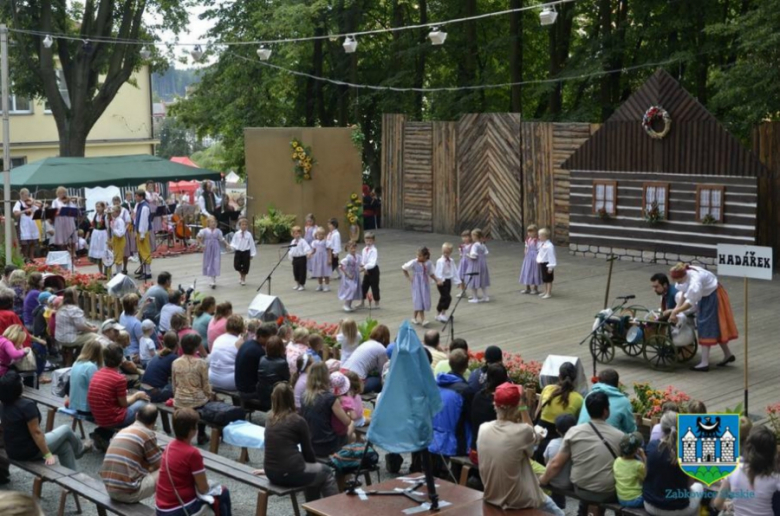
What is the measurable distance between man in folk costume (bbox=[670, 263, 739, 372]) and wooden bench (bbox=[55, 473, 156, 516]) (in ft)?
28.0

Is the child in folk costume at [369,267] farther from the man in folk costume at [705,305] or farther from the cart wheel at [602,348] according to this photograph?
the man in folk costume at [705,305]

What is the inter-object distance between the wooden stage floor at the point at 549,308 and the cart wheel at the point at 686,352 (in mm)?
163

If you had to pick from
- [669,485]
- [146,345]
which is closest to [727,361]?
[669,485]

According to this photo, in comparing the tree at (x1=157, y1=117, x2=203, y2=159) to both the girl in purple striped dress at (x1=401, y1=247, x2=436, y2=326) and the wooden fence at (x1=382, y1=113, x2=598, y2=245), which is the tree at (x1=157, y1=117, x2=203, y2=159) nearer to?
the wooden fence at (x1=382, y1=113, x2=598, y2=245)

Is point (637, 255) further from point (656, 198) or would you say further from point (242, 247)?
point (242, 247)

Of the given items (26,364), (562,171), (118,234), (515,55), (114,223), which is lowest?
(26,364)

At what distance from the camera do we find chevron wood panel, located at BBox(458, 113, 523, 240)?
29375mm

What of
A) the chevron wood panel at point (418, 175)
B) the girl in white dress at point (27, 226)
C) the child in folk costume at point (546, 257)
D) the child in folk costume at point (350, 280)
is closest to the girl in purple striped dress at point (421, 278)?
the child in folk costume at point (350, 280)

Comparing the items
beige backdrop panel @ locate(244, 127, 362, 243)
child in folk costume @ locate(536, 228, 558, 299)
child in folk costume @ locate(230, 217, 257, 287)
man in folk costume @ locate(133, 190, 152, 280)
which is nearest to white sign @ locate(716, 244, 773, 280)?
child in folk costume @ locate(536, 228, 558, 299)

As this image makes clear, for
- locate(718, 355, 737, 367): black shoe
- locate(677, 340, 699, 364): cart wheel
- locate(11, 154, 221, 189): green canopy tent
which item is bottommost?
locate(718, 355, 737, 367): black shoe

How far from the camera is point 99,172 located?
31172 mm

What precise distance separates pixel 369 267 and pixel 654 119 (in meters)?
8.85

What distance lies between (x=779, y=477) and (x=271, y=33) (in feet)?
93.4

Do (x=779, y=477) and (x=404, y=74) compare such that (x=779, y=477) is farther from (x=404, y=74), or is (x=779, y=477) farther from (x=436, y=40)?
(x=404, y=74)
